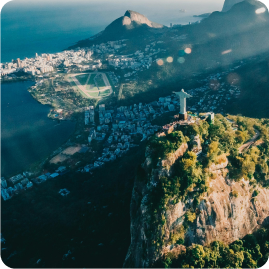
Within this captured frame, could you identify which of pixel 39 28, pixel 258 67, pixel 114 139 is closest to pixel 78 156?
pixel 114 139

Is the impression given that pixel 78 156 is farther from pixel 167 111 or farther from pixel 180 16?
pixel 180 16

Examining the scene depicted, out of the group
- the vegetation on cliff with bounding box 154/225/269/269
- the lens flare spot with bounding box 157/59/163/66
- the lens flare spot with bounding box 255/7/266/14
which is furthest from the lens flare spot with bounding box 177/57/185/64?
the vegetation on cliff with bounding box 154/225/269/269

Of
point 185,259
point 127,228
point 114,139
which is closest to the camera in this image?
point 185,259

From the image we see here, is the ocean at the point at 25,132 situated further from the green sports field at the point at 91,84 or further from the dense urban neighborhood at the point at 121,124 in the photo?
the green sports field at the point at 91,84

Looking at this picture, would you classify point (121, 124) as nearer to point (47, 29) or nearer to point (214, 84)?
point (214, 84)

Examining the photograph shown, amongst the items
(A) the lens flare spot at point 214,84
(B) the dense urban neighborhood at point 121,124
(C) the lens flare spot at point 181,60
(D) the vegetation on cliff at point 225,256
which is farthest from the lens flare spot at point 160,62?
(D) the vegetation on cliff at point 225,256

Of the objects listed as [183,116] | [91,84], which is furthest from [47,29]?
[183,116]

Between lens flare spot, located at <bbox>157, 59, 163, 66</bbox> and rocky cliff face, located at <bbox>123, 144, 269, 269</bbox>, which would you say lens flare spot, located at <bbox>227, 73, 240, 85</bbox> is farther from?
rocky cliff face, located at <bbox>123, 144, 269, 269</bbox>

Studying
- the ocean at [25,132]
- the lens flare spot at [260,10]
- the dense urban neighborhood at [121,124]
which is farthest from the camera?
the lens flare spot at [260,10]
